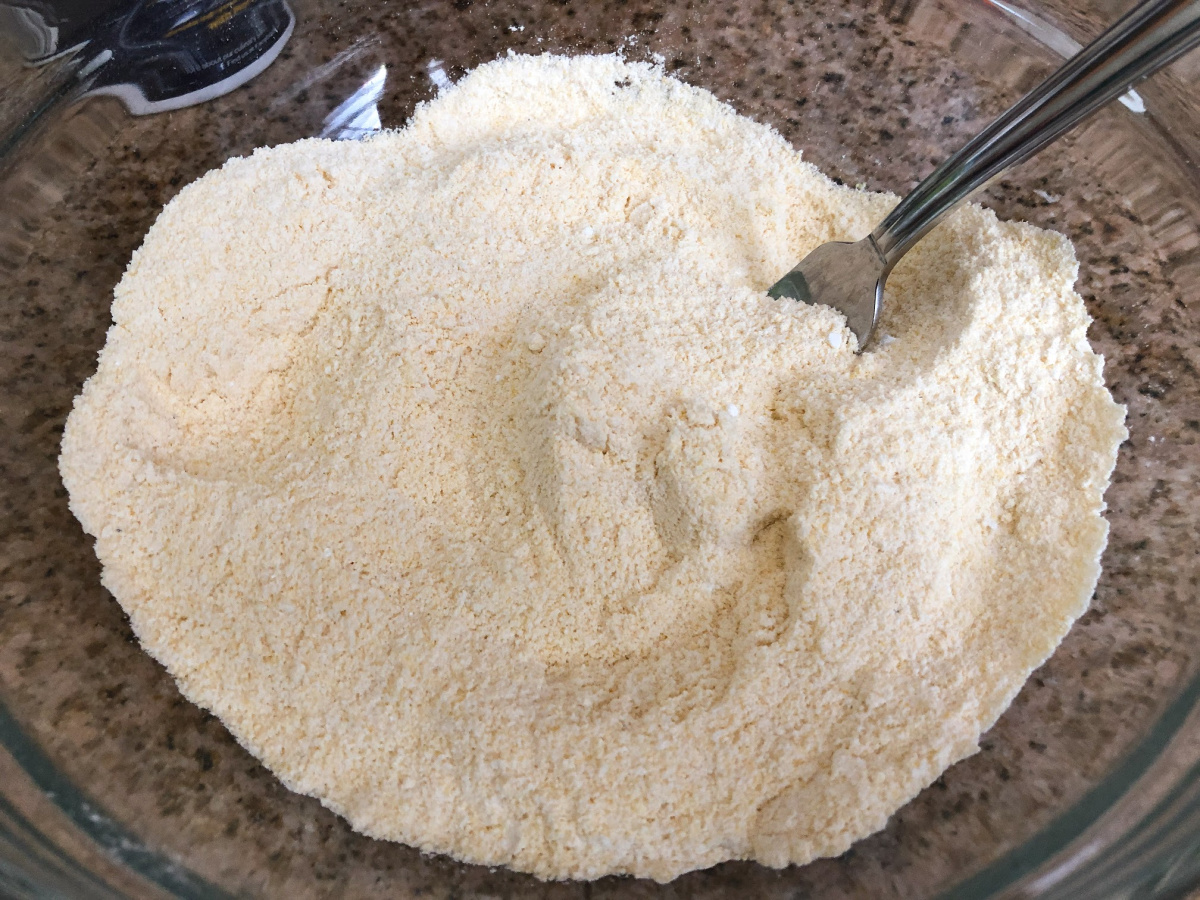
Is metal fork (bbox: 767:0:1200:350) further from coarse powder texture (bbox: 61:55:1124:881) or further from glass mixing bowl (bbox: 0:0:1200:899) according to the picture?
glass mixing bowl (bbox: 0:0:1200:899)

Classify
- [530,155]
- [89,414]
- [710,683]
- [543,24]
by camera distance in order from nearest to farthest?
[710,683] → [89,414] → [530,155] → [543,24]

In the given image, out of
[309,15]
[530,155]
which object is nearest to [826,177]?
[530,155]

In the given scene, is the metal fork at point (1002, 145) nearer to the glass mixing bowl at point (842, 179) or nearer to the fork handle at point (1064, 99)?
the fork handle at point (1064, 99)

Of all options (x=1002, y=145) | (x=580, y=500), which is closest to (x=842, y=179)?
(x=1002, y=145)

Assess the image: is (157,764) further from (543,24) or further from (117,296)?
(543,24)

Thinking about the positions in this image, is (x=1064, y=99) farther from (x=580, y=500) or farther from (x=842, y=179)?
(x=580, y=500)
